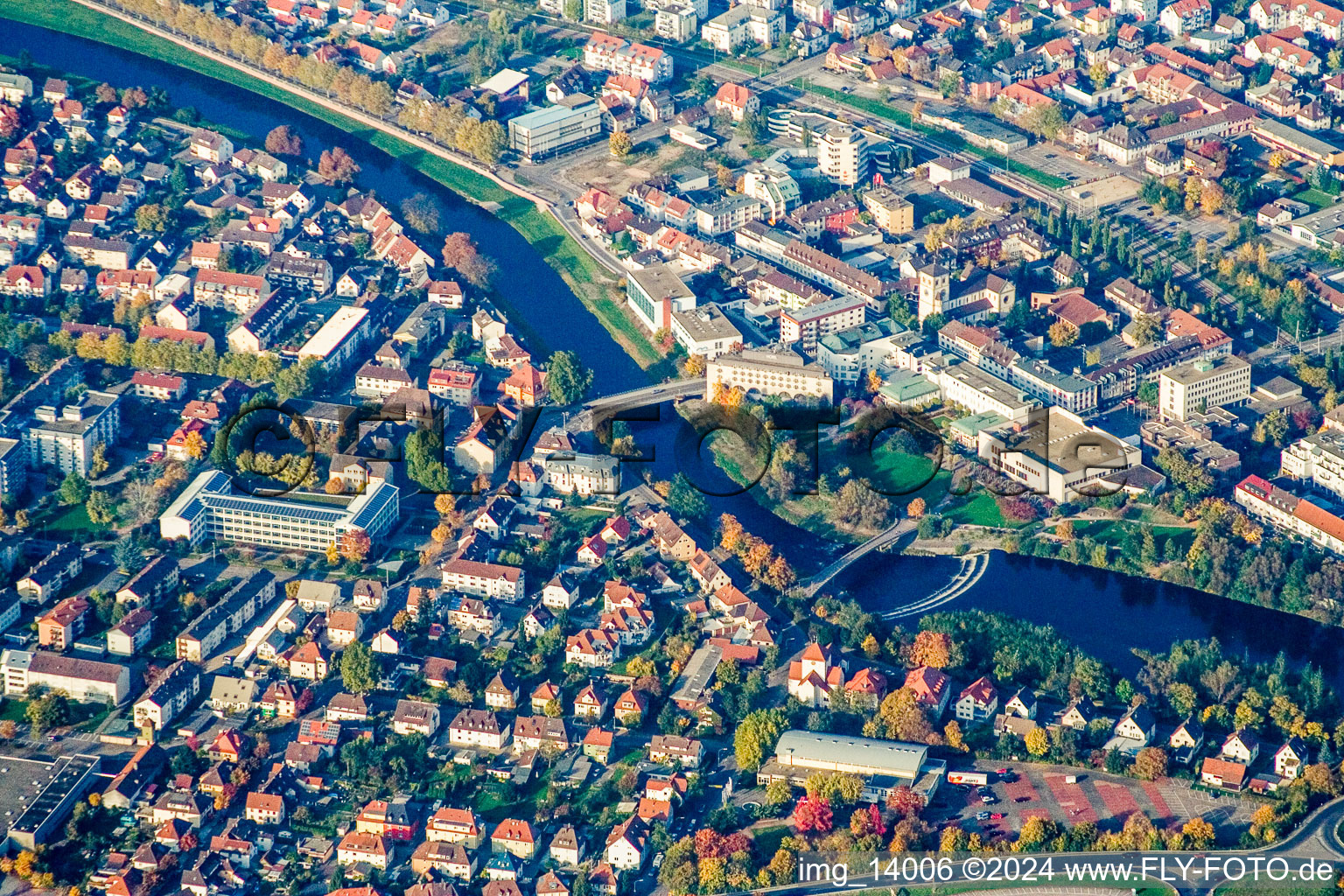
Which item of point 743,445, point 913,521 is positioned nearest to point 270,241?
point 743,445

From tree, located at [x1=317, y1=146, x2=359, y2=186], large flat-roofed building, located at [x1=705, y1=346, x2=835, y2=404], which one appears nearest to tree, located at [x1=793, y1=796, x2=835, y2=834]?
large flat-roofed building, located at [x1=705, y1=346, x2=835, y2=404]

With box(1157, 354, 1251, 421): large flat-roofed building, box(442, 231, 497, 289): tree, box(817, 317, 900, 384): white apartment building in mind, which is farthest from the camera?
box(442, 231, 497, 289): tree

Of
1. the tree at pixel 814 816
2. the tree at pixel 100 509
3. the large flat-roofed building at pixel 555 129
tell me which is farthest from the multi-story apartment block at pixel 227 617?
the large flat-roofed building at pixel 555 129

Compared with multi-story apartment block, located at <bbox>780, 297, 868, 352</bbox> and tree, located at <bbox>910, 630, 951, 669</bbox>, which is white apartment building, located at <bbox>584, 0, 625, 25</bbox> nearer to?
multi-story apartment block, located at <bbox>780, 297, 868, 352</bbox>

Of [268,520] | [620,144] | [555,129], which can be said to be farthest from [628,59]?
[268,520]

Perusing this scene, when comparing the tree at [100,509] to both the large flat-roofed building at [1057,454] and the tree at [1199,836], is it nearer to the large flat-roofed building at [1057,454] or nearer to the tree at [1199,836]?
the large flat-roofed building at [1057,454]

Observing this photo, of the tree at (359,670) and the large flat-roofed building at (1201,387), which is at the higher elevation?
the tree at (359,670)
